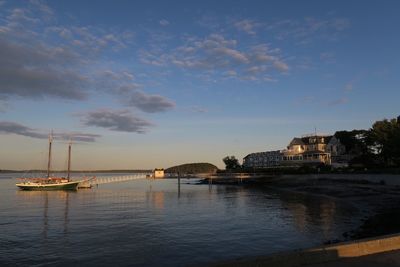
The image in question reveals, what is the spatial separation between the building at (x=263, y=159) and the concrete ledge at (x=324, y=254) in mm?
143359

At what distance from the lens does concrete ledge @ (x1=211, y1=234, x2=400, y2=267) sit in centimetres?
1097

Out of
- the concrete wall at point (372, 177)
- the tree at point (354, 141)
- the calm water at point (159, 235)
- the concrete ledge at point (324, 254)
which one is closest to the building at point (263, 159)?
the tree at point (354, 141)

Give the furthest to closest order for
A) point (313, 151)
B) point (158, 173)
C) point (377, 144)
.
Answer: point (158, 173) → point (313, 151) → point (377, 144)

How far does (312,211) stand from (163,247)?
1011 inches

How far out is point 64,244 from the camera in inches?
1082

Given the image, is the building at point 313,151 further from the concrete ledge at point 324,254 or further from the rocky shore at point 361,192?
the concrete ledge at point 324,254

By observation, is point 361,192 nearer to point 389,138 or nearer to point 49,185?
point 389,138

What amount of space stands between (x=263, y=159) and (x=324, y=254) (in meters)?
164

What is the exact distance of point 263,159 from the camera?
174 metres

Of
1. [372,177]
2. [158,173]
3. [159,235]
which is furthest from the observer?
[158,173]

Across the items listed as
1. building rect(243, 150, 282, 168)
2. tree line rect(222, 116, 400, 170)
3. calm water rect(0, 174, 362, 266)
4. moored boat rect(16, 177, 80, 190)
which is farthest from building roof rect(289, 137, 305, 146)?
calm water rect(0, 174, 362, 266)

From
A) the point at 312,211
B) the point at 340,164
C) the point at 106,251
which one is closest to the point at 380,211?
the point at 312,211

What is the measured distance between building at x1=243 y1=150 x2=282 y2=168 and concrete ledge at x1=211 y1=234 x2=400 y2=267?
143359 millimetres

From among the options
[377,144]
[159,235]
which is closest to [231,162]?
[377,144]
